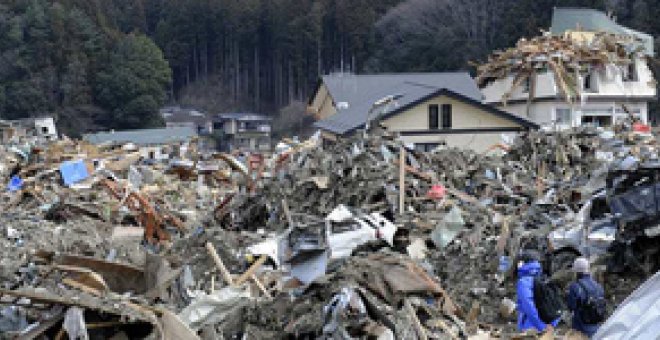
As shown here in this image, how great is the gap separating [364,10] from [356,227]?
43.3 m

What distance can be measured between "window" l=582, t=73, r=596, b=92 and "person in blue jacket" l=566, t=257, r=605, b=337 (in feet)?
74.3

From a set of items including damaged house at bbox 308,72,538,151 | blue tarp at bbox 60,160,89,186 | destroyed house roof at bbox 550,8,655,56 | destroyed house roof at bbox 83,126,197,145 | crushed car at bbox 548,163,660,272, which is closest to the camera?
crushed car at bbox 548,163,660,272

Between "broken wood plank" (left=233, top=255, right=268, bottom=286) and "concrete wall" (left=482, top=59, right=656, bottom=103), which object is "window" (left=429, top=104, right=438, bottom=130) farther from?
"broken wood plank" (left=233, top=255, right=268, bottom=286)

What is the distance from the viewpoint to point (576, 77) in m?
26.5

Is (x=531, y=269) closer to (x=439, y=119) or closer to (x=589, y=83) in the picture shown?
(x=439, y=119)

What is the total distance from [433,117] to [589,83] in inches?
301

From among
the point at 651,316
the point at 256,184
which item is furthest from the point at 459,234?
the point at 651,316

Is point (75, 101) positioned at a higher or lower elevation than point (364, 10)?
lower

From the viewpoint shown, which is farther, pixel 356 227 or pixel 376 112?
pixel 376 112

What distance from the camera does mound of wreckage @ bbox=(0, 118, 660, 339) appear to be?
620 cm

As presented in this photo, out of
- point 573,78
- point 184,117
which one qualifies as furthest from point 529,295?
point 184,117

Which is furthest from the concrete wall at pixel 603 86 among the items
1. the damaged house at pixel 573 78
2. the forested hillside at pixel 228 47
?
the forested hillside at pixel 228 47

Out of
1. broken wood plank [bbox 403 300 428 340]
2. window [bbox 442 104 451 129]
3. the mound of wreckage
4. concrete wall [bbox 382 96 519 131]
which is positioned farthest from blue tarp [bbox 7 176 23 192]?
broken wood plank [bbox 403 300 428 340]

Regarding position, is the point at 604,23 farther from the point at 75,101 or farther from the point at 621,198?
the point at 75,101
